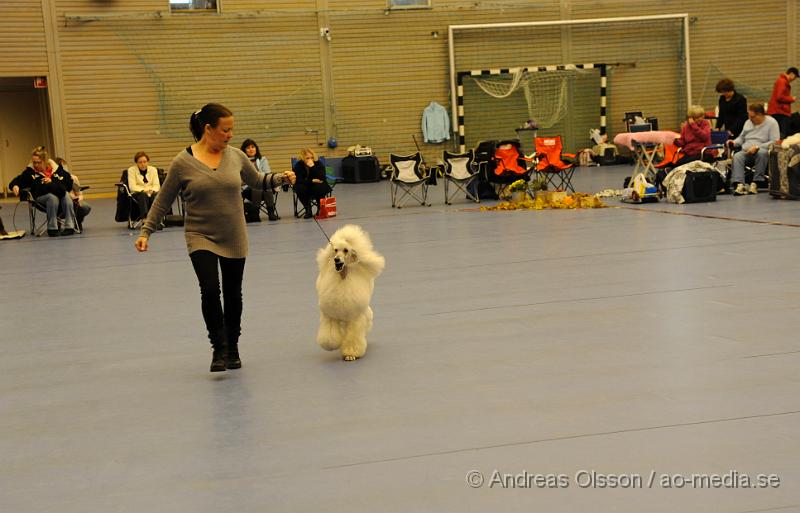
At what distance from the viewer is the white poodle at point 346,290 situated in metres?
4.81

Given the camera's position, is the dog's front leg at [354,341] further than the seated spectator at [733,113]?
No

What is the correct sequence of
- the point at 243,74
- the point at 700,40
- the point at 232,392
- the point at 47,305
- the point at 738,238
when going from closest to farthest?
1. the point at 232,392
2. the point at 47,305
3. the point at 738,238
4. the point at 243,74
5. the point at 700,40

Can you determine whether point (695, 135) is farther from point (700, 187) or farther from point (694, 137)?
point (700, 187)

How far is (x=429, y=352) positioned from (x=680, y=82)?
19.6 m

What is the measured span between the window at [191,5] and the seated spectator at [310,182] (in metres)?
8.95

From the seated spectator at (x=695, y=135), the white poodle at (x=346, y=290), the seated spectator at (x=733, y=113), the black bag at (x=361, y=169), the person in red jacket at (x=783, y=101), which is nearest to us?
the white poodle at (x=346, y=290)

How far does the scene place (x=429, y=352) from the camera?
5.00m

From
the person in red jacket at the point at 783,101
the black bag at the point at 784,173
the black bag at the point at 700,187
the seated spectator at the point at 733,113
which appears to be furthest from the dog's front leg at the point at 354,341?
the person in red jacket at the point at 783,101

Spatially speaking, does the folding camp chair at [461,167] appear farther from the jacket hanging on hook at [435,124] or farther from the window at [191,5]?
the window at [191,5]

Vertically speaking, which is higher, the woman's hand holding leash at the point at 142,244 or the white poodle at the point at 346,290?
the woman's hand holding leash at the point at 142,244

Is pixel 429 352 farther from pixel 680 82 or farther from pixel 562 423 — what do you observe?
pixel 680 82

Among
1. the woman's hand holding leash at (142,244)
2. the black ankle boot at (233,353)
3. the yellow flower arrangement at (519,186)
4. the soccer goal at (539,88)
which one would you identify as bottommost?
the black ankle boot at (233,353)

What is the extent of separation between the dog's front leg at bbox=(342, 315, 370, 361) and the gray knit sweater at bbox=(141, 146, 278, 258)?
2.30 feet

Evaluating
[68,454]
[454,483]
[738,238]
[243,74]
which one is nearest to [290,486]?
[454,483]
